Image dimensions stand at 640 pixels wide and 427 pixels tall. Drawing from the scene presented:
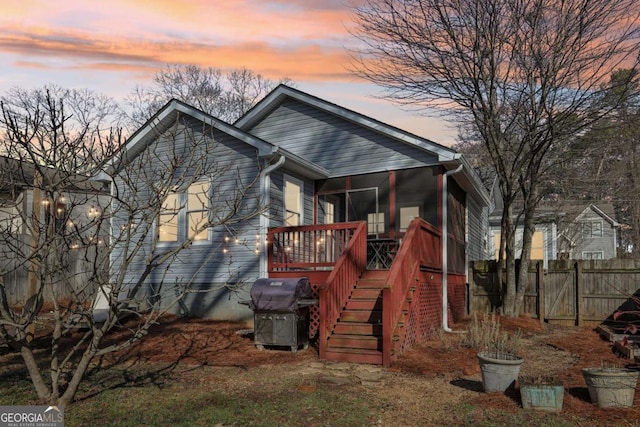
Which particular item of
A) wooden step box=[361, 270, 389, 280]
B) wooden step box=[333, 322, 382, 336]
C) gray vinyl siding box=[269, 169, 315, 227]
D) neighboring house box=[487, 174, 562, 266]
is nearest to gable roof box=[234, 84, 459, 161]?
gray vinyl siding box=[269, 169, 315, 227]

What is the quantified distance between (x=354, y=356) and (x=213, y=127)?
654cm

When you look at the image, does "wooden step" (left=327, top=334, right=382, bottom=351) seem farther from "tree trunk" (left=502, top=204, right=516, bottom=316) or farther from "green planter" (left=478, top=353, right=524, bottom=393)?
"tree trunk" (left=502, top=204, right=516, bottom=316)

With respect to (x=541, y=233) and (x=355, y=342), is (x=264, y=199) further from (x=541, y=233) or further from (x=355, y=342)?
(x=541, y=233)

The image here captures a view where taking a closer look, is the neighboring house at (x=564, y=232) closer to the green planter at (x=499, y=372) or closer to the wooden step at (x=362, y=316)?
the wooden step at (x=362, y=316)

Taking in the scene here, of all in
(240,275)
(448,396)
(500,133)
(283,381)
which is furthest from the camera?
(500,133)

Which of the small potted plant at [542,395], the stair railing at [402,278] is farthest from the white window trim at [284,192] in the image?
the small potted plant at [542,395]

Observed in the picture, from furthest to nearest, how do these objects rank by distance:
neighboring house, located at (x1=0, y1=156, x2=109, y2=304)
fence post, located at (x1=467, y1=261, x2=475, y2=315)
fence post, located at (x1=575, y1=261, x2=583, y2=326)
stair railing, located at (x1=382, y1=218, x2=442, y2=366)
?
fence post, located at (x1=467, y1=261, x2=475, y2=315) → fence post, located at (x1=575, y1=261, x2=583, y2=326) → stair railing, located at (x1=382, y1=218, x2=442, y2=366) → neighboring house, located at (x1=0, y1=156, x2=109, y2=304)

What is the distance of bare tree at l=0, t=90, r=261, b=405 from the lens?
5.43 metres

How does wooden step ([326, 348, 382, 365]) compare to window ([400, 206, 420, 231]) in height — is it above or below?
below

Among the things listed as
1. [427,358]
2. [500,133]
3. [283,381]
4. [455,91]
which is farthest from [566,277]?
[283,381]

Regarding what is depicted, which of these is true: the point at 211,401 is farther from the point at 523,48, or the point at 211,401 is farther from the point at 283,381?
the point at 523,48

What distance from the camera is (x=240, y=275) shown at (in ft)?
40.0

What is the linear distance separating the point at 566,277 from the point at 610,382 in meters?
9.89

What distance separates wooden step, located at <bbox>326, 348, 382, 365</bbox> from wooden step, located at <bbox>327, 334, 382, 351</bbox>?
3.6 inches
